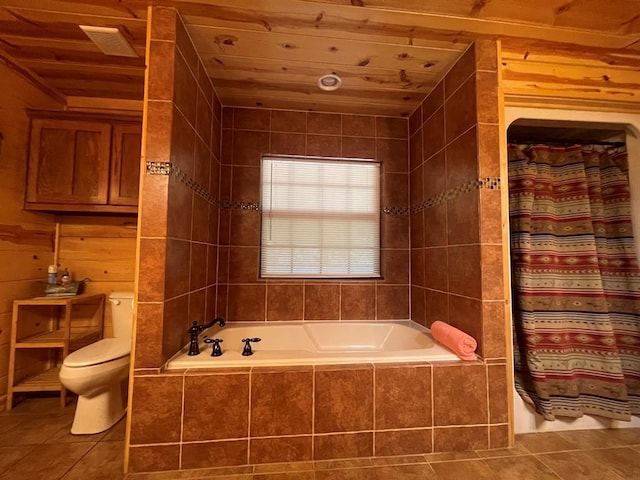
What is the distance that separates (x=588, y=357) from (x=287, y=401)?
1781mm

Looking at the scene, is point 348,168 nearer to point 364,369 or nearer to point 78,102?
point 364,369

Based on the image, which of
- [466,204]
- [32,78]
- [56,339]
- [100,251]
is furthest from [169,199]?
[32,78]

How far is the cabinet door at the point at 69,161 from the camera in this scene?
201 cm

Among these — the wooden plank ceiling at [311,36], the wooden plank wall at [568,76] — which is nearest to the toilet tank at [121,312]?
the wooden plank ceiling at [311,36]

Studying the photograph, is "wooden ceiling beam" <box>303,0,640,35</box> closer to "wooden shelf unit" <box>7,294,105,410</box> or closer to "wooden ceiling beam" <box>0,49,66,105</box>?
"wooden ceiling beam" <box>0,49,66,105</box>

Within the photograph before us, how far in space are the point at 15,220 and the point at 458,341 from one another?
291 centimetres

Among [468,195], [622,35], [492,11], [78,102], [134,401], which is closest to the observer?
[134,401]

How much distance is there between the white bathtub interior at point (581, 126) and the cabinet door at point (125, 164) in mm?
2514

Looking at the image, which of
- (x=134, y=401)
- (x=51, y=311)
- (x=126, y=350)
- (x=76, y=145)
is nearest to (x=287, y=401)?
(x=134, y=401)

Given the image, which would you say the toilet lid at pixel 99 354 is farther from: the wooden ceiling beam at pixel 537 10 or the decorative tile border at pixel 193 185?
the wooden ceiling beam at pixel 537 10

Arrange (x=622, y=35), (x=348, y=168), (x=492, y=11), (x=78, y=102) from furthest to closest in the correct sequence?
(x=348, y=168)
(x=78, y=102)
(x=622, y=35)
(x=492, y=11)

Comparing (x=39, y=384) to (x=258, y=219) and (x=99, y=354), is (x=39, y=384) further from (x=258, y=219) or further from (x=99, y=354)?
(x=258, y=219)

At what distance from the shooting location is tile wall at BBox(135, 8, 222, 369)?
132cm

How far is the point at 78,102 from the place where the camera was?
90.3 inches
